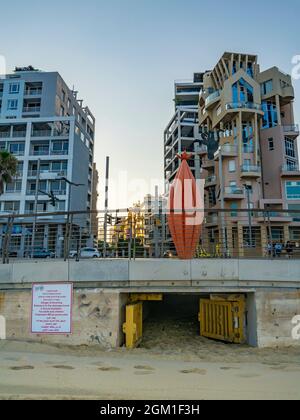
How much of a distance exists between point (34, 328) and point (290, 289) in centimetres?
594

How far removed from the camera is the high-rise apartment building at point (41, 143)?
47.9 m

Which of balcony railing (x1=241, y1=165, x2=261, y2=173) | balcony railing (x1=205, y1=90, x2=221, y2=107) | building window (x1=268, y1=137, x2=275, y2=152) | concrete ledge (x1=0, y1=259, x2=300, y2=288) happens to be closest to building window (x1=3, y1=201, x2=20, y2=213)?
balcony railing (x1=205, y1=90, x2=221, y2=107)

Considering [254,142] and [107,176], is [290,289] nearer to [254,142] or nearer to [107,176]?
[107,176]

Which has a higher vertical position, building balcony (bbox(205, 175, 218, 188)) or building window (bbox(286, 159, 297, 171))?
building window (bbox(286, 159, 297, 171))

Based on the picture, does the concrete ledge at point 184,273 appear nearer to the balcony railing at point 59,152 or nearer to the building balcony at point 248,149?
the building balcony at point 248,149

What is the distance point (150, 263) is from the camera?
25.5 feet

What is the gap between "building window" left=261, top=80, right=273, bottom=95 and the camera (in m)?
48.6

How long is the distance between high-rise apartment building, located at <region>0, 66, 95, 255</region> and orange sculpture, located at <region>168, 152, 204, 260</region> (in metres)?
35.7

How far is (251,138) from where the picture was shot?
46.3 m

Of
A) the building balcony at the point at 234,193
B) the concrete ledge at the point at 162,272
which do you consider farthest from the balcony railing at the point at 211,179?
the concrete ledge at the point at 162,272

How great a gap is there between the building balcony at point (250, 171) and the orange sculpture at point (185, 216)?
3707cm

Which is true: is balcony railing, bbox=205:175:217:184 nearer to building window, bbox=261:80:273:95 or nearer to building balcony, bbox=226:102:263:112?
building balcony, bbox=226:102:263:112

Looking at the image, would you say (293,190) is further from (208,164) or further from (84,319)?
(84,319)
